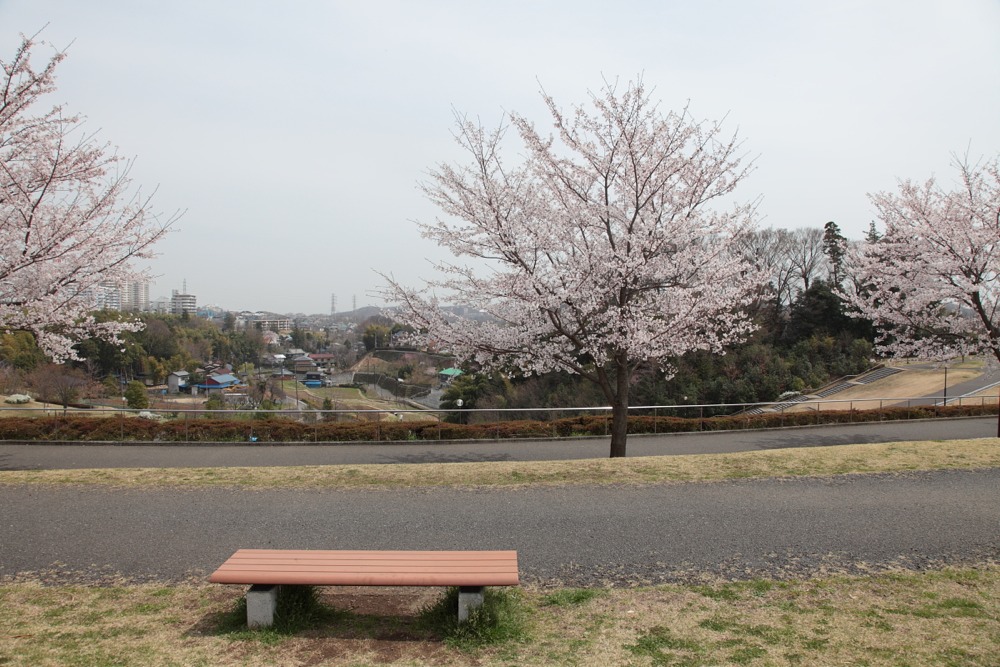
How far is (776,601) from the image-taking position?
4844 mm

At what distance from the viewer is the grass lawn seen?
4.00 m

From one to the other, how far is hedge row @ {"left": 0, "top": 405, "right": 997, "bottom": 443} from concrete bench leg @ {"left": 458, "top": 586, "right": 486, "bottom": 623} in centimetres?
1091

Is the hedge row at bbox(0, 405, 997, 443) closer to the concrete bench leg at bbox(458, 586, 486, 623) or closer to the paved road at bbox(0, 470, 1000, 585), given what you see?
the paved road at bbox(0, 470, 1000, 585)

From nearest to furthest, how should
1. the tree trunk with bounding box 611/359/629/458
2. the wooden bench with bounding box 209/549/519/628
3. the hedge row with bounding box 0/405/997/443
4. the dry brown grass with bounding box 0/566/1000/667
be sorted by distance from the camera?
the dry brown grass with bounding box 0/566/1000/667 < the wooden bench with bounding box 209/549/519/628 < the tree trunk with bounding box 611/359/629/458 < the hedge row with bounding box 0/405/997/443

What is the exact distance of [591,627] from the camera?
175 inches

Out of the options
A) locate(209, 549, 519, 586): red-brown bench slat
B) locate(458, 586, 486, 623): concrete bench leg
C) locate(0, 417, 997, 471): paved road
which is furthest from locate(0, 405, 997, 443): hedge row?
locate(458, 586, 486, 623): concrete bench leg

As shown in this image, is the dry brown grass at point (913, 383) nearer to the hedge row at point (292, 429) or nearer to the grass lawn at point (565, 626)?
the hedge row at point (292, 429)

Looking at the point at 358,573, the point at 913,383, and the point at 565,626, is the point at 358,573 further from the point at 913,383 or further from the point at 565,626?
the point at 913,383

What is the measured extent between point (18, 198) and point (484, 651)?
32.4ft

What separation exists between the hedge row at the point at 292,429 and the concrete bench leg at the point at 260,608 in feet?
34.6

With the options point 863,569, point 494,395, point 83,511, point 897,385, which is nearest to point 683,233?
point 863,569

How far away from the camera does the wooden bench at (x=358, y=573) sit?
435 cm

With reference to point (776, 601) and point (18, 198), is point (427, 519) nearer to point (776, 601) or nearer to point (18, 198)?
point (776, 601)

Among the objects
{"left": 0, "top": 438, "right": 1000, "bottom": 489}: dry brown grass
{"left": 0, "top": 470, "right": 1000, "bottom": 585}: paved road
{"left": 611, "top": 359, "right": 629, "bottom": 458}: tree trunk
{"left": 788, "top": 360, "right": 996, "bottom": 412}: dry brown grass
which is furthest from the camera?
{"left": 788, "top": 360, "right": 996, "bottom": 412}: dry brown grass
